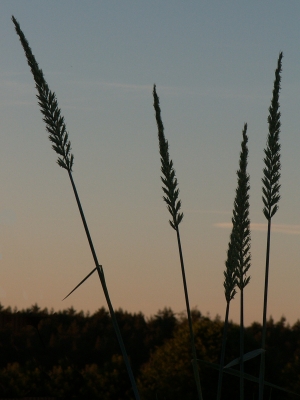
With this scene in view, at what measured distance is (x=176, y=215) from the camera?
9.04 ft

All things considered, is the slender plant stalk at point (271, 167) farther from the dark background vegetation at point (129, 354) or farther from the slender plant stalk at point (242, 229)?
the dark background vegetation at point (129, 354)

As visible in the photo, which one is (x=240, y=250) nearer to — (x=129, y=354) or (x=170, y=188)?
(x=170, y=188)

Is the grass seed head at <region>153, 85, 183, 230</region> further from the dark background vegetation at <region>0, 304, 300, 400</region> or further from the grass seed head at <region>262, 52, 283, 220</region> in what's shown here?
the dark background vegetation at <region>0, 304, 300, 400</region>

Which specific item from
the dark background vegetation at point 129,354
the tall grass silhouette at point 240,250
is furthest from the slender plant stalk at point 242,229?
the dark background vegetation at point 129,354

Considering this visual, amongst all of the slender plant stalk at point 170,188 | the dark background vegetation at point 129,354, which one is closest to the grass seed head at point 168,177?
the slender plant stalk at point 170,188

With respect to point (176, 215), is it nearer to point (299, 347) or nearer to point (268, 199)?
point (268, 199)

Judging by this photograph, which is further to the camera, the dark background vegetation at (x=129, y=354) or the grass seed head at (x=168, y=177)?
the dark background vegetation at (x=129, y=354)

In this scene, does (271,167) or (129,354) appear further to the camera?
(129,354)

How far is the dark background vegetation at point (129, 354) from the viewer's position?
77.3 ft

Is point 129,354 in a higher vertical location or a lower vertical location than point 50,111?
higher

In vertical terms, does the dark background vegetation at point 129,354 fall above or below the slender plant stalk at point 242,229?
above

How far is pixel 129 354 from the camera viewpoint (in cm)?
3195

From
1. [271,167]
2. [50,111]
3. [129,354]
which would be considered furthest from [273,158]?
[129,354]

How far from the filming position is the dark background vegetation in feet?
77.3
